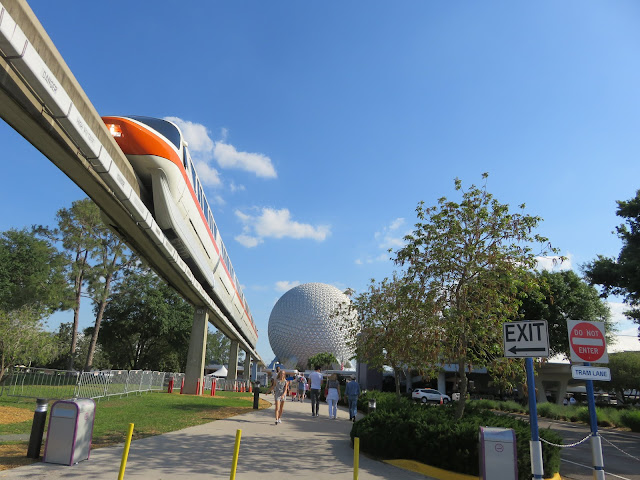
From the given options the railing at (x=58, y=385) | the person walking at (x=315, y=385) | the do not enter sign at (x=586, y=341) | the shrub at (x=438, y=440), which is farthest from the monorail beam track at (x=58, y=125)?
the do not enter sign at (x=586, y=341)

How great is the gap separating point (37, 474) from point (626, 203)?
26.7 metres

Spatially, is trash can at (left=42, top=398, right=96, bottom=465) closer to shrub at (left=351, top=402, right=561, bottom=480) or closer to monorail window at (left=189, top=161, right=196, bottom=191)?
shrub at (left=351, top=402, right=561, bottom=480)

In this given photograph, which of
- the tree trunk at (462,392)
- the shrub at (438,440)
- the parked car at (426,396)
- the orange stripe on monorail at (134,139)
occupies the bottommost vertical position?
the parked car at (426,396)

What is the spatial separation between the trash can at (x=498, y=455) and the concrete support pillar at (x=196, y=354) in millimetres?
21849

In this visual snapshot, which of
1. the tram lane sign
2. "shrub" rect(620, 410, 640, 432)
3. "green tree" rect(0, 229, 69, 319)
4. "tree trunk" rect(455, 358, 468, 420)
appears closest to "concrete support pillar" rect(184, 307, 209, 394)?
"green tree" rect(0, 229, 69, 319)

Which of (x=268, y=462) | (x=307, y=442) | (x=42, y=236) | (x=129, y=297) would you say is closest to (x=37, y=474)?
(x=268, y=462)

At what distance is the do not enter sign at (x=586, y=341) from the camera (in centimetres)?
725

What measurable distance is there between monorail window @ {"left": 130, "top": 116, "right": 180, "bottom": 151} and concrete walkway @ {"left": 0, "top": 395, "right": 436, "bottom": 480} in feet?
31.5

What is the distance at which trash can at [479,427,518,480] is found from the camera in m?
7.01

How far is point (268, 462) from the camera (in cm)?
847

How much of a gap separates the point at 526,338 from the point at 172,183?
12651 millimetres

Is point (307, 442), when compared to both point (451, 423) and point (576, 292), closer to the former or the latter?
point (451, 423)

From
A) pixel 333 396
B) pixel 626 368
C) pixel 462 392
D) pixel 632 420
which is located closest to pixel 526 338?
pixel 462 392

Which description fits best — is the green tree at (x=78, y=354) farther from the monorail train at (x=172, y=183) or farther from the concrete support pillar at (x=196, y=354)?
the monorail train at (x=172, y=183)
